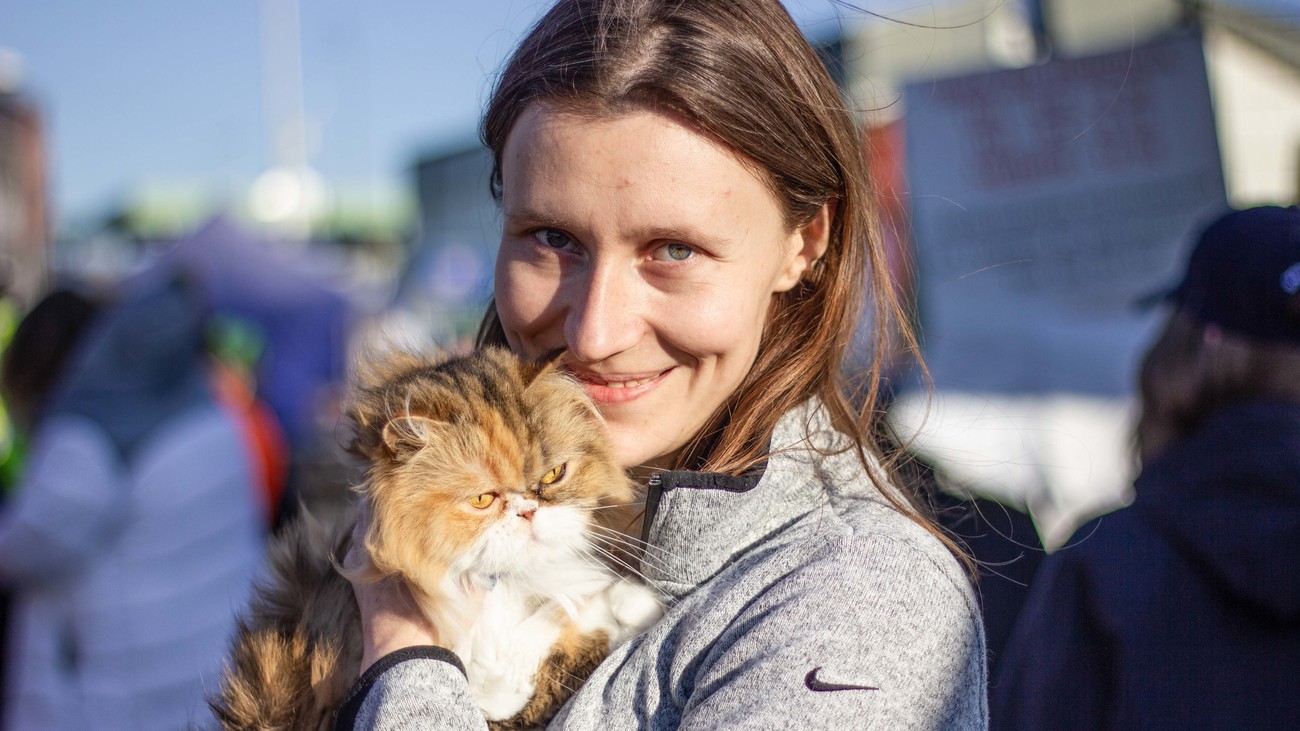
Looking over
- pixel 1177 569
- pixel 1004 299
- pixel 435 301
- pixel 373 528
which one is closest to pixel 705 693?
pixel 373 528

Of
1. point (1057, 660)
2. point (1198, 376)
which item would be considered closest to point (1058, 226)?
point (1198, 376)

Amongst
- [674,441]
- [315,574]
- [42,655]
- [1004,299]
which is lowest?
[42,655]

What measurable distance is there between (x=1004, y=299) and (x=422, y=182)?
45.4ft

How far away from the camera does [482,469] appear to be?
1663 mm

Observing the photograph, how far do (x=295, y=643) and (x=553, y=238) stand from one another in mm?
927

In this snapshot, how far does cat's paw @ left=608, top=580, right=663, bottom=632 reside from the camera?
163 centimetres

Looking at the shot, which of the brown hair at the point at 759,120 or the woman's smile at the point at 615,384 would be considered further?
the woman's smile at the point at 615,384

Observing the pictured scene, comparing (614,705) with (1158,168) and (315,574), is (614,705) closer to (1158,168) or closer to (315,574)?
(315,574)

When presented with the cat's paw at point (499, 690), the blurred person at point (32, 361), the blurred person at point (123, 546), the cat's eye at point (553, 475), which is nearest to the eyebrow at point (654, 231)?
the cat's eye at point (553, 475)

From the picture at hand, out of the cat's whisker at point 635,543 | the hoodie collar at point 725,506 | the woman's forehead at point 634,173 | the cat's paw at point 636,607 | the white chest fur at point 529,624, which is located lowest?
the white chest fur at point 529,624

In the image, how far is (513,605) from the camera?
1.70 meters

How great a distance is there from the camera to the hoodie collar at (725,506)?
4.83 ft

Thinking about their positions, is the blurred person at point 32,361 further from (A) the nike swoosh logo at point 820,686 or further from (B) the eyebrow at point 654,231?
(A) the nike swoosh logo at point 820,686

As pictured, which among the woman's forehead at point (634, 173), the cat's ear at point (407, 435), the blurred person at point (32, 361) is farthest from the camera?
the blurred person at point (32, 361)
